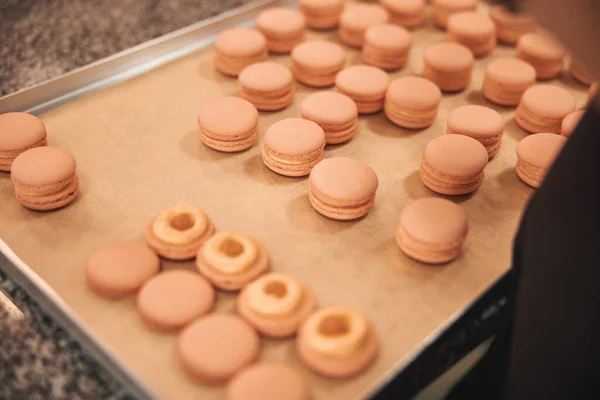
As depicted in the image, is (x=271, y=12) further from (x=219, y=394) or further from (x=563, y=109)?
(x=219, y=394)

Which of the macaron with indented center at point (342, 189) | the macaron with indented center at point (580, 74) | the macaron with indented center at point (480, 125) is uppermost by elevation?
the macaron with indented center at point (580, 74)

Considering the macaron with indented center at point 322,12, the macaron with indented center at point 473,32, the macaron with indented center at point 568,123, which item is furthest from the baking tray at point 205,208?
the macaron with indented center at point 322,12

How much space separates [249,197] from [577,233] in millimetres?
830

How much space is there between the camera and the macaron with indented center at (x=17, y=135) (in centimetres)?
151

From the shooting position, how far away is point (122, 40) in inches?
77.6

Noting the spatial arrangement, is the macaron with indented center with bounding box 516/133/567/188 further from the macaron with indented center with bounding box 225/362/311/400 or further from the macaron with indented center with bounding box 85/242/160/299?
the macaron with indented center with bounding box 85/242/160/299

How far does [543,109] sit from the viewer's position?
172 cm

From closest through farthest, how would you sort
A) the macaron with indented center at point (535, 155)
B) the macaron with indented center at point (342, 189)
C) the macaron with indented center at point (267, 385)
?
1. the macaron with indented center at point (267, 385)
2. the macaron with indented center at point (342, 189)
3. the macaron with indented center at point (535, 155)

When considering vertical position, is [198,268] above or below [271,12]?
below

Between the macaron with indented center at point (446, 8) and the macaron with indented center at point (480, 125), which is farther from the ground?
the macaron with indented center at point (446, 8)

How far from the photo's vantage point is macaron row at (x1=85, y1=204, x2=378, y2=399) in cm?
109

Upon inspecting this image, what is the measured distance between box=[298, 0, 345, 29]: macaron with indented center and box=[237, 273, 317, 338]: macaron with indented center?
1.22 meters

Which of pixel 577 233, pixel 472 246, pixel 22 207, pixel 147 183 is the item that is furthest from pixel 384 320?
pixel 22 207

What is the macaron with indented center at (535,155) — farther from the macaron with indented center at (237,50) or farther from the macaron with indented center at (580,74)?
the macaron with indented center at (237,50)
